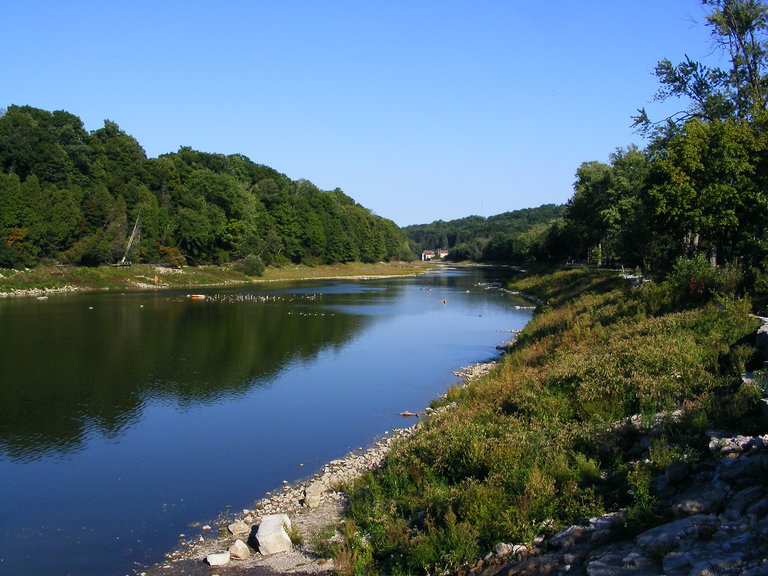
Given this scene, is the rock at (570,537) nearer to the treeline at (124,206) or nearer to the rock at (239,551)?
the rock at (239,551)

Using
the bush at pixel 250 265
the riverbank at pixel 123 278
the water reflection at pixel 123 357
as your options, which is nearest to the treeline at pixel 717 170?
the water reflection at pixel 123 357

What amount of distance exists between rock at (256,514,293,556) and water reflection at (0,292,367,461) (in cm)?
845

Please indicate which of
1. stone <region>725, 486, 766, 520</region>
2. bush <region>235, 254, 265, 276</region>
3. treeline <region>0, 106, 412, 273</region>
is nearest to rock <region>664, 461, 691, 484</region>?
stone <region>725, 486, 766, 520</region>

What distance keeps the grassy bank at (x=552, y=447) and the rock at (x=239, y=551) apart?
1.65 metres

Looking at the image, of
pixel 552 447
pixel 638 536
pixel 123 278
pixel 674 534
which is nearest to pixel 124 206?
pixel 123 278

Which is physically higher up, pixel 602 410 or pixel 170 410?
pixel 602 410

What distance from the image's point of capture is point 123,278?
74.9 m

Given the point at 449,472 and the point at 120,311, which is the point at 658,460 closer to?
the point at 449,472

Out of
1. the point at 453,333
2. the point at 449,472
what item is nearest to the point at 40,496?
the point at 449,472

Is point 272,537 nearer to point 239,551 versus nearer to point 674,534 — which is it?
point 239,551

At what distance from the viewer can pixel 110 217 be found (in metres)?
79.2

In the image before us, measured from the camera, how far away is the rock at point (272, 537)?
10.8 metres

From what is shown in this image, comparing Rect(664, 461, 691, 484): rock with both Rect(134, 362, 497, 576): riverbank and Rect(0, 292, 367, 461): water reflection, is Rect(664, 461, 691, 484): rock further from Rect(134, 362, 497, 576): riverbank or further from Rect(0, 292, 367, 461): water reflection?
Rect(0, 292, 367, 461): water reflection

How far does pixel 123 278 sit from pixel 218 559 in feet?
232
